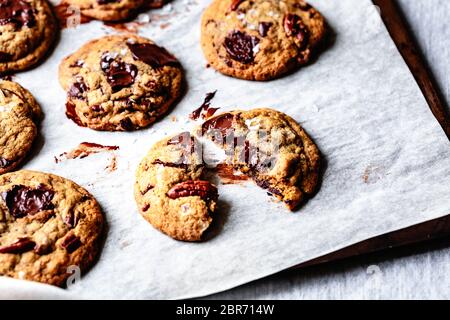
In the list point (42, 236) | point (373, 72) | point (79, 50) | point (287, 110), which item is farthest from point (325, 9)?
point (42, 236)

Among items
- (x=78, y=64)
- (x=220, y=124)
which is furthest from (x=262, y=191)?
(x=78, y=64)

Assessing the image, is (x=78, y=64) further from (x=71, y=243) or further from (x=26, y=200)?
(x=71, y=243)

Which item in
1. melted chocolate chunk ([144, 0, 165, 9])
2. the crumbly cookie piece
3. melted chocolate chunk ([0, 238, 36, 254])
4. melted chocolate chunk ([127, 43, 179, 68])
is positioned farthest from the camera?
melted chocolate chunk ([144, 0, 165, 9])

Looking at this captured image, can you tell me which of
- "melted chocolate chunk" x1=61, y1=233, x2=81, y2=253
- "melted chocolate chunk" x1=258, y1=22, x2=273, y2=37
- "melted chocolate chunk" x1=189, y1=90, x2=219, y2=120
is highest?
"melted chocolate chunk" x1=258, y1=22, x2=273, y2=37

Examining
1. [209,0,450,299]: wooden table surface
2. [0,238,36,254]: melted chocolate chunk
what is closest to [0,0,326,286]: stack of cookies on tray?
[0,238,36,254]: melted chocolate chunk

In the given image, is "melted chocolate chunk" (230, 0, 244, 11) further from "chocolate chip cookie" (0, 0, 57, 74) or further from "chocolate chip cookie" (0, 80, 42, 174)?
"chocolate chip cookie" (0, 80, 42, 174)

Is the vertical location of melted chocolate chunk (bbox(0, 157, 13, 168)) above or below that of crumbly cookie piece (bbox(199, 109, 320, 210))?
below
